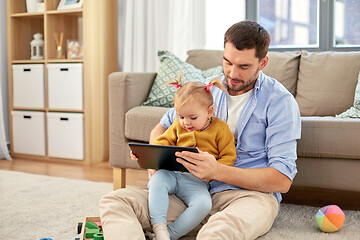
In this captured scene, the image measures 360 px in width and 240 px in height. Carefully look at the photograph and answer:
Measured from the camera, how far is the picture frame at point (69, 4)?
11.3 ft

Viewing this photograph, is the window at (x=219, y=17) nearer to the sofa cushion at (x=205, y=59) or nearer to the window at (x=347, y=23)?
the sofa cushion at (x=205, y=59)

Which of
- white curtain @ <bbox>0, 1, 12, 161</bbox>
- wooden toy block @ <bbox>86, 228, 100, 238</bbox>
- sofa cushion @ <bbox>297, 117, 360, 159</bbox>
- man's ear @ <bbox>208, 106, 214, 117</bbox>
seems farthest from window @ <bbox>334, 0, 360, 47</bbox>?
white curtain @ <bbox>0, 1, 12, 161</bbox>

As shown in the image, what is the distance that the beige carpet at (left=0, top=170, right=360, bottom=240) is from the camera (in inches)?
69.9

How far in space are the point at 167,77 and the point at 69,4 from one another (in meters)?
1.32

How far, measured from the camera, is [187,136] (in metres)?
1.62

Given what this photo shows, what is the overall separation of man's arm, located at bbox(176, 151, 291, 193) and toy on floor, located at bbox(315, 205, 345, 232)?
10.8 inches

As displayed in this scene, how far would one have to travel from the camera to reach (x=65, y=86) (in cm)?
342

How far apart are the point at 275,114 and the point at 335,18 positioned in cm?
197

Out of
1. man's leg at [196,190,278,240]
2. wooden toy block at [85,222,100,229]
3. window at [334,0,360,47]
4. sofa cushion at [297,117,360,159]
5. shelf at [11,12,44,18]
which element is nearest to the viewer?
man's leg at [196,190,278,240]

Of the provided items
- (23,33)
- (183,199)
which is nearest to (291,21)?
(23,33)

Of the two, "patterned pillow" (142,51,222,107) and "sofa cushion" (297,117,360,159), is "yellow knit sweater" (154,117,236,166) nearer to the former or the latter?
"sofa cushion" (297,117,360,159)

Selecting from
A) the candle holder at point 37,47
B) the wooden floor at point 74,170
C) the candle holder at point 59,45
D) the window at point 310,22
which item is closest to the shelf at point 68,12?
the candle holder at point 59,45

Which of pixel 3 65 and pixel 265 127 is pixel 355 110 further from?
pixel 3 65

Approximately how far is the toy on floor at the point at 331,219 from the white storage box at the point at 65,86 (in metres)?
2.12
